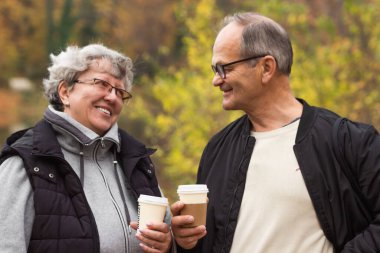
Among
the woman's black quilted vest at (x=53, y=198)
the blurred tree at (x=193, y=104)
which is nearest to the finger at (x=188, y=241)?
the woman's black quilted vest at (x=53, y=198)

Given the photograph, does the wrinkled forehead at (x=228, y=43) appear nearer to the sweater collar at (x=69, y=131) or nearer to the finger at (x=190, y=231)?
the sweater collar at (x=69, y=131)

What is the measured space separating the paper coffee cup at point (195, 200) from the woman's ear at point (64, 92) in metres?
0.86

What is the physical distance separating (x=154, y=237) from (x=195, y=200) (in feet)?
0.85

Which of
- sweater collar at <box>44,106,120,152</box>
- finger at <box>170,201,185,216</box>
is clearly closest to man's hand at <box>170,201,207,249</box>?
finger at <box>170,201,185,216</box>

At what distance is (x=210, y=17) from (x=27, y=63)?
23.0m

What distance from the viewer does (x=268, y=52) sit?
3.11m

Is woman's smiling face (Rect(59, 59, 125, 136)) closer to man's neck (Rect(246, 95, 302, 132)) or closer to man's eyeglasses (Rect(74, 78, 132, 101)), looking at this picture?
man's eyeglasses (Rect(74, 78, 132, 101))

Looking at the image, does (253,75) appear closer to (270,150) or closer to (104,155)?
(270,150)

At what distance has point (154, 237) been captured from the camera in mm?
2867

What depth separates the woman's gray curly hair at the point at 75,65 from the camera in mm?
3266

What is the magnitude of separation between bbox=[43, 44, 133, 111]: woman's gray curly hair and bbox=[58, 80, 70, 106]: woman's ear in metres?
0.02

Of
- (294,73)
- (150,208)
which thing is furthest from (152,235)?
(294,73)

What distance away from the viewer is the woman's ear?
10.7ft

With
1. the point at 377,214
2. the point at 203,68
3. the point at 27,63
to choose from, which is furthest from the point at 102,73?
the point at 27,63
